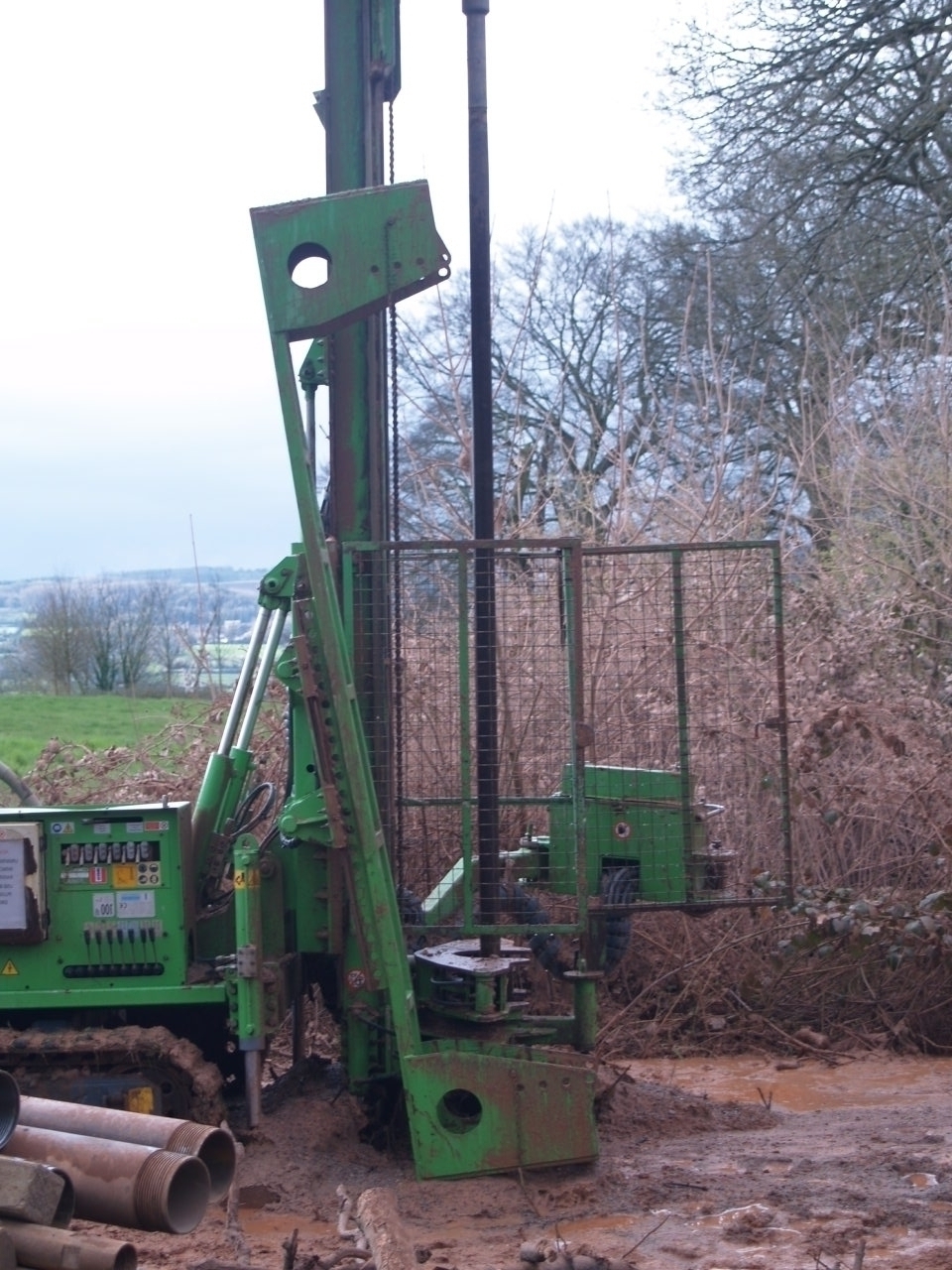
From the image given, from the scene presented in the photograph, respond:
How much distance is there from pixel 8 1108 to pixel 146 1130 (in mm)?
295

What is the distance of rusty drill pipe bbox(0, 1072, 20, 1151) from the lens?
3156 millimetres

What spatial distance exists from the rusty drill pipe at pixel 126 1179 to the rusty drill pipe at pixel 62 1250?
84mm

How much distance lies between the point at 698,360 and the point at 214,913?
672 inches

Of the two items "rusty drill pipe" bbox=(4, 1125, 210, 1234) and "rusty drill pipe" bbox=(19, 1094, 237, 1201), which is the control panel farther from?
"rusty drill pipe" bbox=(4, 1125, 210, 1234)

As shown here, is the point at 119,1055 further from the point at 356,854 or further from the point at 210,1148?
the point at 210,1148

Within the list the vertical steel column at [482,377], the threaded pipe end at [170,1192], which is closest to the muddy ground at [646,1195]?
the vertical steel column at [482,377]

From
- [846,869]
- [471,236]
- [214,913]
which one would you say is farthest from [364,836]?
[846,869]

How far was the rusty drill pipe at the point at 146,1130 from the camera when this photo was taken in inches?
128

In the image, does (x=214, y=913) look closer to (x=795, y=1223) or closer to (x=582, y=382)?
(x=795, y=1223)

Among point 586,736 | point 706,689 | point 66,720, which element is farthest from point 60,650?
point 586,736

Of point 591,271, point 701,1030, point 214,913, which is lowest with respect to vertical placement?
point 701,1030

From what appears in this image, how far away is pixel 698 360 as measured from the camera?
857 inches

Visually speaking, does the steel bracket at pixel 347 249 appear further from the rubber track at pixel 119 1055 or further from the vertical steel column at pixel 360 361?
the rubber track at pixel 119 1055


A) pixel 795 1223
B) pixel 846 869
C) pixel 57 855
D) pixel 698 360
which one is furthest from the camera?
pixel 698 360
